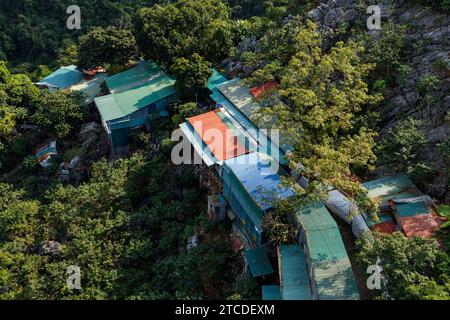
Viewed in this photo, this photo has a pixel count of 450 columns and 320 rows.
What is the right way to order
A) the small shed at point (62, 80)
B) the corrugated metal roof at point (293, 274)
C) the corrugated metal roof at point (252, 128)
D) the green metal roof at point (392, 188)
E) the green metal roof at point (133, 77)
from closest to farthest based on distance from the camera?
the corrugated metal roof at point (293, 274), the green metal roof at point (392, 188), the corrugated metal roof at point (252, 128), the green metal roof at point (133, 77), the small shed at point (62, 80)

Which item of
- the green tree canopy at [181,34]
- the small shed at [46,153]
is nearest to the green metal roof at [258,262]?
the green tree canopy at [181,34]

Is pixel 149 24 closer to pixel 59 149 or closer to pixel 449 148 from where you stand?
pixel 59 149

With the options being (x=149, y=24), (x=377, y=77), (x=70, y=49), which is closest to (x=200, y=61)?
(x=149, y=24)

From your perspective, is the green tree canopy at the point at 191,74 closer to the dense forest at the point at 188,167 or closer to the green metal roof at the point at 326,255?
the dense forest at the point at 188,167

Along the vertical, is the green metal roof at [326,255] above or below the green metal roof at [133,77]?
below

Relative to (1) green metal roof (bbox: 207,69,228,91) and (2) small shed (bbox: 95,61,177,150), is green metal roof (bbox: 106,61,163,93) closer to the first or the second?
(2) small shed (bbox: 95,61,177,150)

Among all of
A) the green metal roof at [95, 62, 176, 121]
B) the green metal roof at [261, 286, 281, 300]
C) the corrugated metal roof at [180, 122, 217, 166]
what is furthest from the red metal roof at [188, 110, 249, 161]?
the green metal roof at [261, 286, 281, 300]
